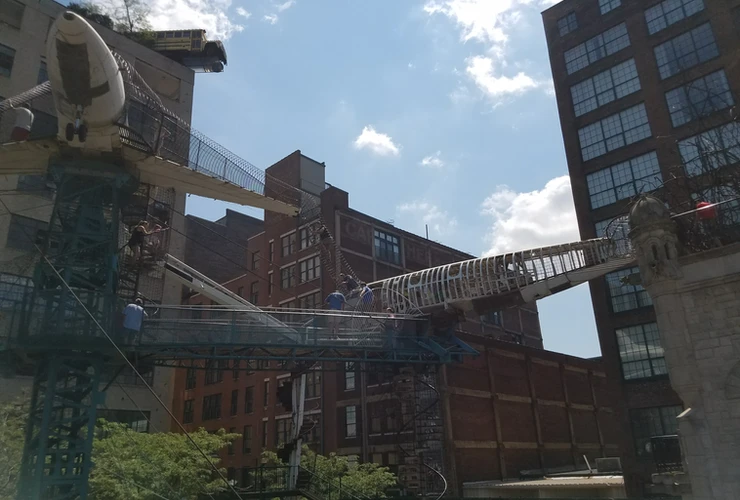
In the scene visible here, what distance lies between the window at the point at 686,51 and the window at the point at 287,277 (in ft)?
103

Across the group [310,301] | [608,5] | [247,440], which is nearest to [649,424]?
[310,301]

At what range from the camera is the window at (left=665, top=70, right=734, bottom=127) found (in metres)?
32.2

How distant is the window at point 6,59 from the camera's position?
121ft

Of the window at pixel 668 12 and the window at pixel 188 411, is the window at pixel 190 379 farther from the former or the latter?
the window at pixel 668 12

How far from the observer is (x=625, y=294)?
111 feet

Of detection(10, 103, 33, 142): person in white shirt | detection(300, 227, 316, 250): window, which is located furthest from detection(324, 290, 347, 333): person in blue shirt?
detection(300, 227, 316, 250): window

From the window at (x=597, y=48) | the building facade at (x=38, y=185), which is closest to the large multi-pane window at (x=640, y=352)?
the window at (x=597, y=48)

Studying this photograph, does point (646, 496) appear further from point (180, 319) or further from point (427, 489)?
point (180, 319)

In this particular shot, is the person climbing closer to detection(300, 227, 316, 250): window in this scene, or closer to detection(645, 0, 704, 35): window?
detection(300, 227, 316, 250): window

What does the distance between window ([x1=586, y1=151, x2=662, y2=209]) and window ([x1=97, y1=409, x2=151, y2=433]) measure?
103ft

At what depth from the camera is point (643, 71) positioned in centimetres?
3638


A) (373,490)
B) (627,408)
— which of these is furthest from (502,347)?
(373,490)

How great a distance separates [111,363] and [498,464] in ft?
94.8

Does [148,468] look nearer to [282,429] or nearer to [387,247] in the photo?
[282,429]
